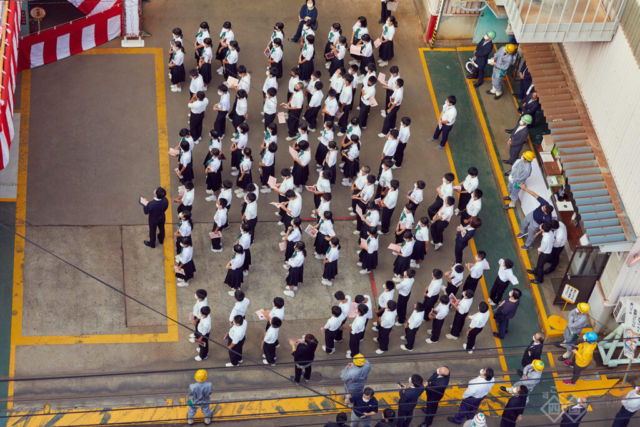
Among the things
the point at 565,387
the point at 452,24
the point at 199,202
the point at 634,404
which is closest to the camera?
the point at 634,404

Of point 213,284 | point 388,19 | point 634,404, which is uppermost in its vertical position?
point 388,19

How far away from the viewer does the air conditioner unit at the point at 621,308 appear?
16078mm

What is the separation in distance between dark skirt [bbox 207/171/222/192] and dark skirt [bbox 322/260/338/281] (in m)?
2.86

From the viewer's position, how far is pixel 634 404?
14.6 m

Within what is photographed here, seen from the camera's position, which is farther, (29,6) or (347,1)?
(347,1)

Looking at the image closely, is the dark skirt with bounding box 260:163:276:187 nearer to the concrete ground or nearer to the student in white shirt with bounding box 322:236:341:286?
the concrete ground

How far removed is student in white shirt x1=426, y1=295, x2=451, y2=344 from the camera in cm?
1530

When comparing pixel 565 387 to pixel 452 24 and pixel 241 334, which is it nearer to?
pixel 241 334

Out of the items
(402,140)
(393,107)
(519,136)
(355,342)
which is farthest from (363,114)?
(355,342)

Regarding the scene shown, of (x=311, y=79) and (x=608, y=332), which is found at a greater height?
(x=311, y=79)

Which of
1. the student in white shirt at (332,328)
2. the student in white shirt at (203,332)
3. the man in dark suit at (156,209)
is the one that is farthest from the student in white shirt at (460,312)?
the man in dark suit at (156,209)

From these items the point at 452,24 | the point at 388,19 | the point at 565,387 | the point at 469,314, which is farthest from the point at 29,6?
the point at 565,387

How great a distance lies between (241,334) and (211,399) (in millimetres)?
1197

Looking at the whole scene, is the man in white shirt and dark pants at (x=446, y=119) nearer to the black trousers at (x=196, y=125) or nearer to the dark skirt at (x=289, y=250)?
the dark skirt at (x=289, y=250)
